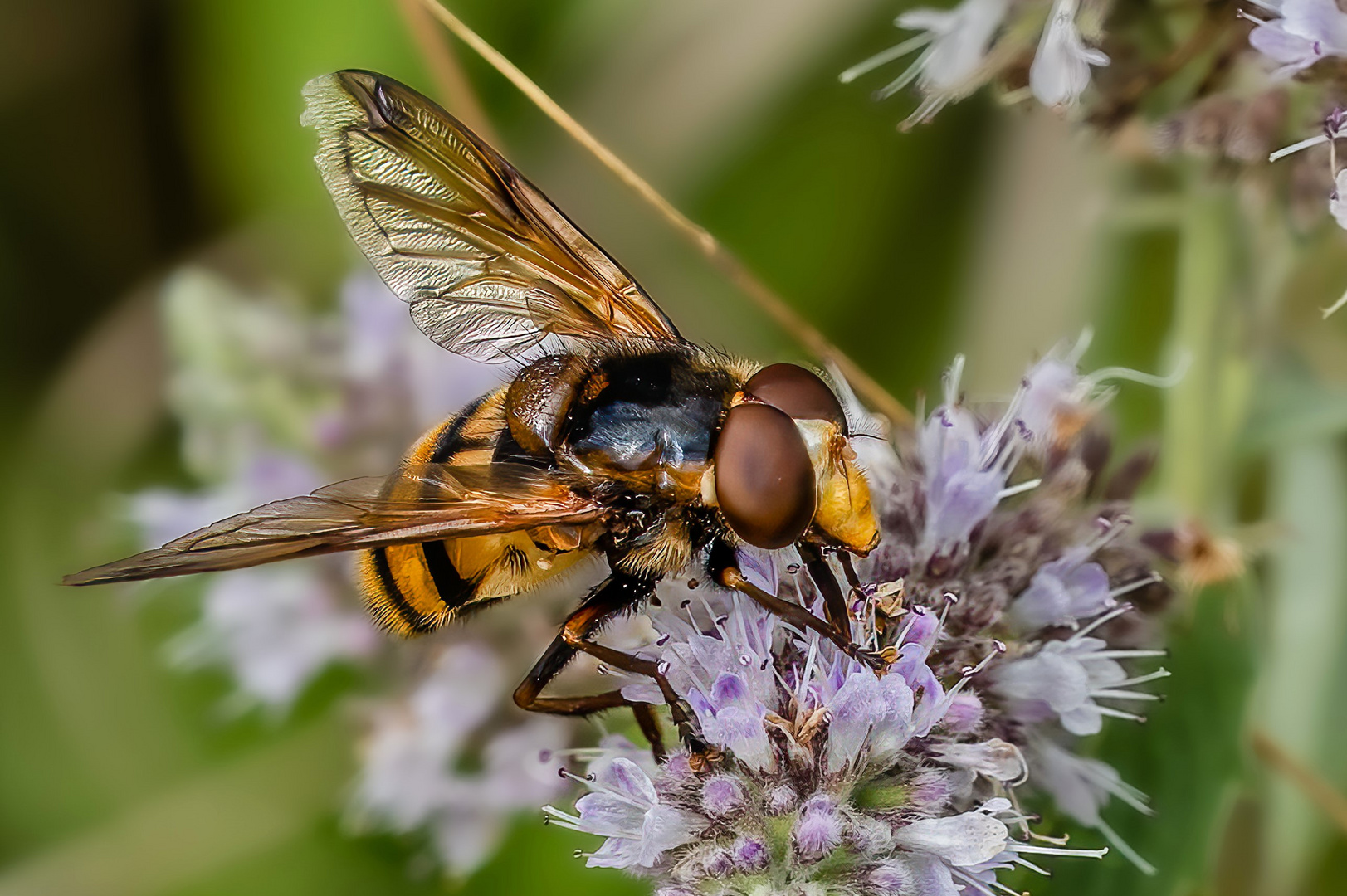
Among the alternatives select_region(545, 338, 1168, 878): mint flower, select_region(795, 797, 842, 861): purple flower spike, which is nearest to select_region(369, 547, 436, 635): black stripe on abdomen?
select_region(545, 338, 1168, 878): mint flower

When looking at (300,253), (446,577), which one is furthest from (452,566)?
(300,253)

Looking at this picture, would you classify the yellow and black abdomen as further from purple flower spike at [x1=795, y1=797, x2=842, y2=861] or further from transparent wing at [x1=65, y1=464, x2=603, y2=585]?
purple flower spike at [x1=795, y1=797, x2=842, y2=861]

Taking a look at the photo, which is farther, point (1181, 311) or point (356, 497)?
point (1181, 311)

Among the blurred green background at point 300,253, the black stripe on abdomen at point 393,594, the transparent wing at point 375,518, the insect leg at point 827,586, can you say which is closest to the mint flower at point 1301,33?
the insect leg at point 827,586

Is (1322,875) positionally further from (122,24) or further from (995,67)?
(122,24)

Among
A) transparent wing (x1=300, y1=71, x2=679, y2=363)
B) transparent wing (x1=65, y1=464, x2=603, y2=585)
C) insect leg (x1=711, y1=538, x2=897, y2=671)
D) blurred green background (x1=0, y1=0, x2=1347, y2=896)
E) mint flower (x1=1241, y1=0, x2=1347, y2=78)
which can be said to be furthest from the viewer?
blurred green background (x1=0, y1=0, x2=1347, y2=896)

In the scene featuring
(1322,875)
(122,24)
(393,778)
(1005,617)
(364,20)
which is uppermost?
(122,24)

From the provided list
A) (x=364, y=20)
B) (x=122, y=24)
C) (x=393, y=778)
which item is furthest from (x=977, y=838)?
(x=122, y=24)
